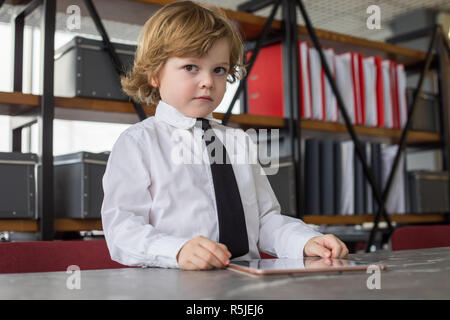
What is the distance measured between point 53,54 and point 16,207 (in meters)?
0.45

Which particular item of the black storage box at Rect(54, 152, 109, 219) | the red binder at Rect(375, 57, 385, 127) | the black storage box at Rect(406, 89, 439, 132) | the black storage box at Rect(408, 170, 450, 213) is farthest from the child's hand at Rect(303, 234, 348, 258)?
the black storage box at Rect(406, 89, 439, 132)

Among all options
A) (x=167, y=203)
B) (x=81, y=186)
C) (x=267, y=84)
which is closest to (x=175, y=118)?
(x=167, y=203)

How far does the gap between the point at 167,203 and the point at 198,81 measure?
0.73 ft

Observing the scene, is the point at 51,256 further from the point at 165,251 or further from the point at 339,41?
the point at 339,41

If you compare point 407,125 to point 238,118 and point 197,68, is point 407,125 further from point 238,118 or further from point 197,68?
point 197,68

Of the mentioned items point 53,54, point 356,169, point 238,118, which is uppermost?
point 53,54

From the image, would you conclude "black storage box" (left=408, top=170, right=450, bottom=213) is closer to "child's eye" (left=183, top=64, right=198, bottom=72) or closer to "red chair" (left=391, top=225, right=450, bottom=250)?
"red chair" (left=391, top=225, right=450, bottom=250)

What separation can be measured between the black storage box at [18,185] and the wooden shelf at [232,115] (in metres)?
0.17

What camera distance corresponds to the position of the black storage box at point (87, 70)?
1.57 m

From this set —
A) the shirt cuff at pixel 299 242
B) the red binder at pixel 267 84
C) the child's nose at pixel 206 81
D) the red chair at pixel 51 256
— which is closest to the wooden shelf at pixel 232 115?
the red binder at pixel 267 84

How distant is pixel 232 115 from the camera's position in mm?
1855

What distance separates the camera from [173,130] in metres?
0.96

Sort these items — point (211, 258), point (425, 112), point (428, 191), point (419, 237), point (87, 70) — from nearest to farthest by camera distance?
point (211, 258)
point (419, 237)
point (87, 70)
point (428, 191)
point (425, 112)
